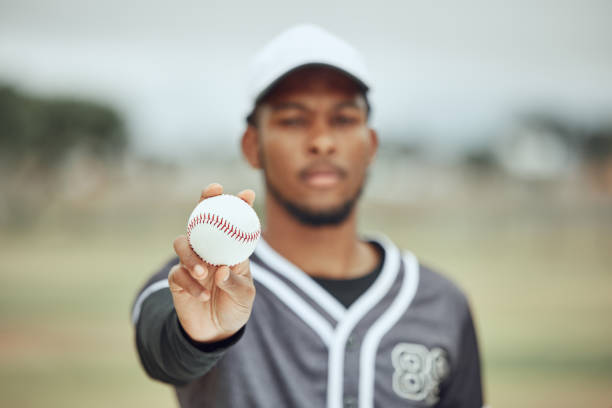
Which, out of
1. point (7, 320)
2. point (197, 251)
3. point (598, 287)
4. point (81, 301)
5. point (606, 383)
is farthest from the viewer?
point (598, 287)

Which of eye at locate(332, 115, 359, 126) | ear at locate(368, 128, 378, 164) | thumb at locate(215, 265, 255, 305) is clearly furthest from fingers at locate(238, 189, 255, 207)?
ear at locate(368, 128, 378, 164)

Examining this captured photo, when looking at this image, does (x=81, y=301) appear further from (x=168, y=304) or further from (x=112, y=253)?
(x=168, y=304)

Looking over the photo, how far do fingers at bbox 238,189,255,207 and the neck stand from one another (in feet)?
1.33

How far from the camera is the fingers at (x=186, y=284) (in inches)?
45.9

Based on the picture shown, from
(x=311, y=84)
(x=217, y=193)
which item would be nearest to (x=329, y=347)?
(x=217, y=193)

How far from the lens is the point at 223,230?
1.17 metres

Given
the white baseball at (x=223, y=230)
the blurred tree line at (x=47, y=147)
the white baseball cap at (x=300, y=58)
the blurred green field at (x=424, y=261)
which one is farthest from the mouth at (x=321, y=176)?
the blurred tree line at (x=47, y=147)

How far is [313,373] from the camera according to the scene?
4.84 feet

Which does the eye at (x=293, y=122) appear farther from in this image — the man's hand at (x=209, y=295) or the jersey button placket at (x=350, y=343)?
the jersey button placket at (x=350, y=343)

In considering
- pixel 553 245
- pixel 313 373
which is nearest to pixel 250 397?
pixel 313 373

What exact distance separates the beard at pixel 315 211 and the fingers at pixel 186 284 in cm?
46

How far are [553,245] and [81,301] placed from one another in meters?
16.6

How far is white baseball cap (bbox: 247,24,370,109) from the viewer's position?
5.23 feet

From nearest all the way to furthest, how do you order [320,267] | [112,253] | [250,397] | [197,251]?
1. [197,251]
2. [250,397]
3. [320,267]
4. [112,253]
